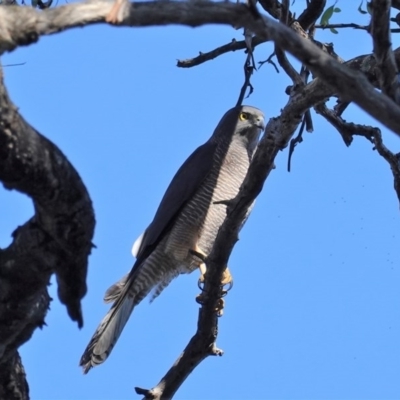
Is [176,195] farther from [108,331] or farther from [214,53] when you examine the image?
[214,53]

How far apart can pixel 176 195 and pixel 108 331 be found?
1553 mm

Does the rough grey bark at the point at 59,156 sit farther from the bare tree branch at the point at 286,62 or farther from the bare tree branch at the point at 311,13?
the bare tree branch at the point at 311,13

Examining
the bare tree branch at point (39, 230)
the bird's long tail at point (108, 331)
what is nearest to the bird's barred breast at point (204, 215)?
the bird's long tail at point (108, 331)

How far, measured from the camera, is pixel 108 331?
6.42 meters

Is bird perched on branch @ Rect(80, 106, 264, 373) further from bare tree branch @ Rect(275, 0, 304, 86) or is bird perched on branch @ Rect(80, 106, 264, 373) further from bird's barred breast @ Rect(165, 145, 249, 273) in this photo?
bare tree branch @ Rect(275, 0, 304, 86)

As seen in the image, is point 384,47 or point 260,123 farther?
point 260,123

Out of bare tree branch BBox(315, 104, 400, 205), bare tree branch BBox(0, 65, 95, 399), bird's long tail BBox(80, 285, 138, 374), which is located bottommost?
bare tree branch BBox(0, 65, 95, 399)

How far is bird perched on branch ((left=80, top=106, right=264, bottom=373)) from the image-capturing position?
273 inches

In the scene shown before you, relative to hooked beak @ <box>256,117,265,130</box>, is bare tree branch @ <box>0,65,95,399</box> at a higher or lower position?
lower

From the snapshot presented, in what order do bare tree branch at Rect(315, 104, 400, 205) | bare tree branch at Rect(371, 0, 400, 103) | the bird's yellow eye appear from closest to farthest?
bare tree branch at Rect(371, 0, 400, 103) → bare tree branch at Rect(315, 104, 400, 205) → the bird's yellow eye

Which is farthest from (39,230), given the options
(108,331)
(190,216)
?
(190,216)

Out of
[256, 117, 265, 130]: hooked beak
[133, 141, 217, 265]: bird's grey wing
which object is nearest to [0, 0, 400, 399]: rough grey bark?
[133, 141, 217, 265]: bird's grey wing

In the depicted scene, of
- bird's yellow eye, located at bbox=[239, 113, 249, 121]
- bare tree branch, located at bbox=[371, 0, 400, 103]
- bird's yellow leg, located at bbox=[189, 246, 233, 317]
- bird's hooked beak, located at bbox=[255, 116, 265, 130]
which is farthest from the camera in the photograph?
bird's yellow eye, located at bbox=[239, 113, 249, 121]

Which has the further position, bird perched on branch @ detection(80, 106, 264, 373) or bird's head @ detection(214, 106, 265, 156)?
bird's head @ detection(214, 106, 265, 156)
